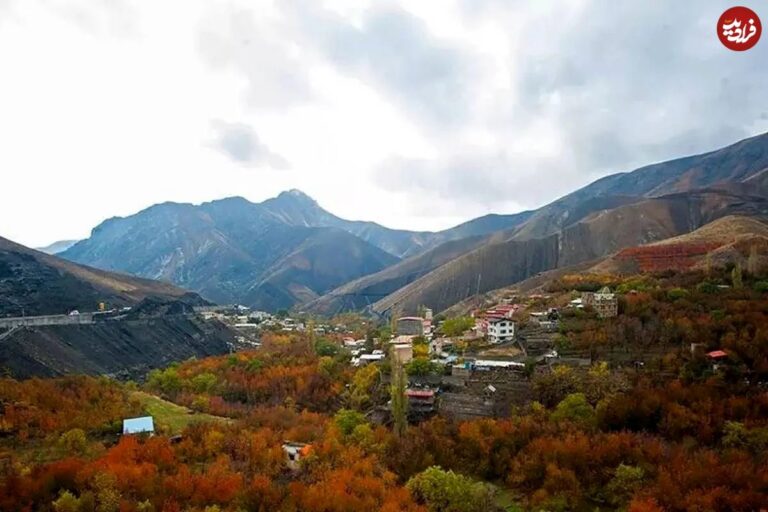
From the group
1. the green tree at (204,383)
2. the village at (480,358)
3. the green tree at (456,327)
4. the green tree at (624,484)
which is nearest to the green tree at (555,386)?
the village at (480,358)

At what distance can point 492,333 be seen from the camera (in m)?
49.4

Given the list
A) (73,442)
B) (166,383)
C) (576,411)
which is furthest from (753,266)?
(73,442)

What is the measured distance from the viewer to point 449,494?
23.3m

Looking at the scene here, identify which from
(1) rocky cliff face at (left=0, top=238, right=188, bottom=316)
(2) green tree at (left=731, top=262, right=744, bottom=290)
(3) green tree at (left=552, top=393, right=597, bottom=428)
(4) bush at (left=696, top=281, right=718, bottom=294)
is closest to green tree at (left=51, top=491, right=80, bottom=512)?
(3) green tree at (left=552, top=393, right=597, bottom=428)

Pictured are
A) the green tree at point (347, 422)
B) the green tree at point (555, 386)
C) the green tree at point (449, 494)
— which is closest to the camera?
the green tree at point (449, 494)

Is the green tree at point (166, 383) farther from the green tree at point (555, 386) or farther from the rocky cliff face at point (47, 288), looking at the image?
the rocky cliff face at point (47, 288)

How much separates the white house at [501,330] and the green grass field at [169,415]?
24372mm

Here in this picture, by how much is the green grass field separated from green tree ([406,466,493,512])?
1709cm

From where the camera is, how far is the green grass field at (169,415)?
113 ft

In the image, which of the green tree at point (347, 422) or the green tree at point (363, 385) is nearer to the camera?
the green tree at point (347, 422)

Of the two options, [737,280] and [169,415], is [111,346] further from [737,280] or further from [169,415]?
[737,280]

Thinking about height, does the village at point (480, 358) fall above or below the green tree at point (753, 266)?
below

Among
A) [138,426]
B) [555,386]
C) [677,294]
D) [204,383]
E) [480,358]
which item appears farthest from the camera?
[204,383]

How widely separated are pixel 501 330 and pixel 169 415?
28668 mm
